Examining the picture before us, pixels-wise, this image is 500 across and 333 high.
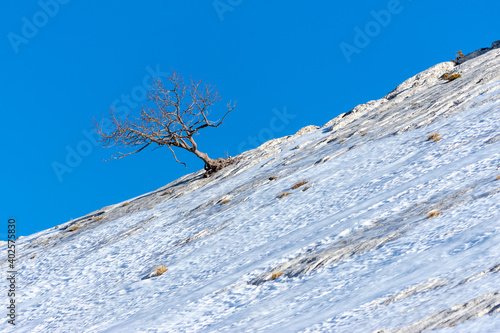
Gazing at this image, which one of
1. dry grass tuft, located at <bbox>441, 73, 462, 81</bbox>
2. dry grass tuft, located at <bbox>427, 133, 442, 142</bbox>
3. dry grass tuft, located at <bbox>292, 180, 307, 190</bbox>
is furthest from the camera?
dry grass tuft, located at <bbox>441, 73, 462, 81</bbox>

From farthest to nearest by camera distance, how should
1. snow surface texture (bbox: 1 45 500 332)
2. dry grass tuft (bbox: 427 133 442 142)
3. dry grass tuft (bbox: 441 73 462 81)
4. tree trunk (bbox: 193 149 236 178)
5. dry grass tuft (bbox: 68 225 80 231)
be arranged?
dry grass tuft (bbox: 441 73 462 81)
tree trunk (bbox: 193 149 236 178)
dry grass tuft (bbox: 68 225 80 231)
dry grass tuft (bbox: 427 133 442 142)
snow surface texture (bbox: 1 45 500 332)

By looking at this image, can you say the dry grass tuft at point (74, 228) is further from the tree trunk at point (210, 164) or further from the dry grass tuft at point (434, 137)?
the dry grass tuft at point (434, 137)

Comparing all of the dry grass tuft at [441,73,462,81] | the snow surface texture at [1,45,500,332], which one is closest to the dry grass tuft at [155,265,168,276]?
the snow surface texture at [1,45,500,332]

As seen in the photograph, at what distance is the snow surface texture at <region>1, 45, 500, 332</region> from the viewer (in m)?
11.1

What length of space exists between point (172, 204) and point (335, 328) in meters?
22.8

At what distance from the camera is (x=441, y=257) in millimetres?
12094

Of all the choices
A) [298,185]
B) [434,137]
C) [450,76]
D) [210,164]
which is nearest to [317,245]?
[298,185]

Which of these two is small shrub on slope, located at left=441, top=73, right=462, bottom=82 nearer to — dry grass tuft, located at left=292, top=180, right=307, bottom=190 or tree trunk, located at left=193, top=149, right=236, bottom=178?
tree trunk, located at left=193, top=149, right=236, bottom=178

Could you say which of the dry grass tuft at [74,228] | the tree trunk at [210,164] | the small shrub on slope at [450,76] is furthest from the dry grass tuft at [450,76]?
the dry grass tuft at [74,228]

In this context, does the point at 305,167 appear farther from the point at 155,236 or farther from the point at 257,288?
the point at 257,288

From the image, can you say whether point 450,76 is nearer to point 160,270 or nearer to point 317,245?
point 317,245

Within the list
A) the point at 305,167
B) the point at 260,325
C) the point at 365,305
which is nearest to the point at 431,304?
the point at 365,305

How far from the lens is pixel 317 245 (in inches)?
643

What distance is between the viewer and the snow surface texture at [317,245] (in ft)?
36.6
